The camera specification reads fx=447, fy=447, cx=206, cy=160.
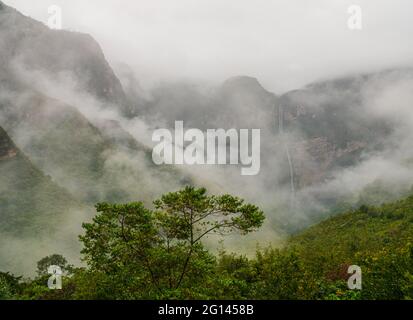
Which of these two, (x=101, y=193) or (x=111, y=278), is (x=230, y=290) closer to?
(x=111, y=278)

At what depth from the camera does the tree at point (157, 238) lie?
20.3 metres

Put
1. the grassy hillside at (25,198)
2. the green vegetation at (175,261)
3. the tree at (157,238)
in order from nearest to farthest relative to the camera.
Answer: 1. the green vegetation at (175,261)
2. the tree at (157,238)
3. the grassy hillside at (25,198)

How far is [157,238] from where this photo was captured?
72.2ft

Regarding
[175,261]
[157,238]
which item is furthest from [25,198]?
[175,261]

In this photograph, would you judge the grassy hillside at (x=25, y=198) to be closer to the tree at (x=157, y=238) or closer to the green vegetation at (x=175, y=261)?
the tree at (x=157, y=238)

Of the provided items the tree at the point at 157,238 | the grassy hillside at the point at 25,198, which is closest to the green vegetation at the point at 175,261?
the tree at the point at 157,238

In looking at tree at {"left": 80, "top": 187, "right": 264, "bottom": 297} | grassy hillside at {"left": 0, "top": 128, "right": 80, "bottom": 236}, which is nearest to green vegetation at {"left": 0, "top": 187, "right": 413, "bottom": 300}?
tree at {"left": 80, "top": 187, "right": 264, "bottom": 297}

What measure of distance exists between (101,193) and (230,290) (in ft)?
399

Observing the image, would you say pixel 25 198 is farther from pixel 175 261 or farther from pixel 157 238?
pixel 175 261

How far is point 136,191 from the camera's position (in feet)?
457

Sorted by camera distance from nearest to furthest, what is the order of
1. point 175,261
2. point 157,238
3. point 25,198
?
point 175,261, point 157,238, point 25,198

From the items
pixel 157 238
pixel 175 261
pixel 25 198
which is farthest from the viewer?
pixel 25 198
